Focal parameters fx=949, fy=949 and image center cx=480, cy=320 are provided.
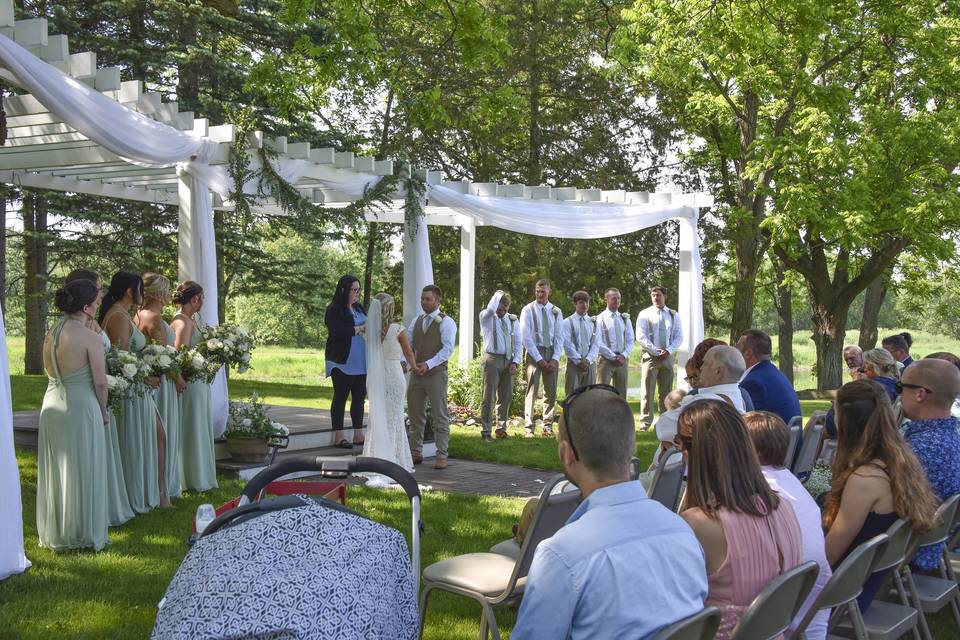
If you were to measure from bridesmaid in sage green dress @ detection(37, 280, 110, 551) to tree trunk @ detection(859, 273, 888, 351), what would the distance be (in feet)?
77.9

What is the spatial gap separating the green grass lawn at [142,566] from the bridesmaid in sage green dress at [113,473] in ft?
0.36

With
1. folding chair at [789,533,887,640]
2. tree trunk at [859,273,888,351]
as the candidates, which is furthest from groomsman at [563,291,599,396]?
tree trunk at [859,273,888,351]

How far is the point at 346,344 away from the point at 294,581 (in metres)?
7.91

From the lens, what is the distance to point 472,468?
10531 millimetres

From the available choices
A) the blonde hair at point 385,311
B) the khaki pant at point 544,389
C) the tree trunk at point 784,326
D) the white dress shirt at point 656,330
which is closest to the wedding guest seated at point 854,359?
the blonde hair at point 385,311

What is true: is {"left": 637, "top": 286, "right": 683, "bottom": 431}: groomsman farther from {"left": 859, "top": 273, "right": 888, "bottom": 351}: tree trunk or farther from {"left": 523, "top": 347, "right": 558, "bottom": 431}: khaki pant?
{"left": 859, "top": 273, "right": 888, "bottom": 351}: tree trunk

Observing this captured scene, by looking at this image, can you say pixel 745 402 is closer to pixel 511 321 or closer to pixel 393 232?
pixel 511 321

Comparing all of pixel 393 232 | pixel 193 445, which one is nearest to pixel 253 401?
pixel 193 445

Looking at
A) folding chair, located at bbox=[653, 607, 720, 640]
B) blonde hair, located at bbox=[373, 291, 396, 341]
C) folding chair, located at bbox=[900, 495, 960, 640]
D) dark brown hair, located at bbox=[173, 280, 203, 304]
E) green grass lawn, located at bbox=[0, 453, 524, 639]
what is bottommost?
green grass lawn, located at bbox=[0, 453, 524, 639]

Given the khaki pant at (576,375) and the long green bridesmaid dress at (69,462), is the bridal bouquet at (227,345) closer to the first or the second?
the long green bridesmaid dress at (69,462)

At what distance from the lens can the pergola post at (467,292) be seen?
614 inches

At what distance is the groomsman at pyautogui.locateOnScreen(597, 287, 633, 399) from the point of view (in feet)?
45.6

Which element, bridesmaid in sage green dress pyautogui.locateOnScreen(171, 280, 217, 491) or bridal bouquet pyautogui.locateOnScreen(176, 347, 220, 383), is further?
bridesmaid in sage green dress pyautogui.locateOnScreen(171, 280, 217, 491)

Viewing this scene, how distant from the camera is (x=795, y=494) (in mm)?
3789
